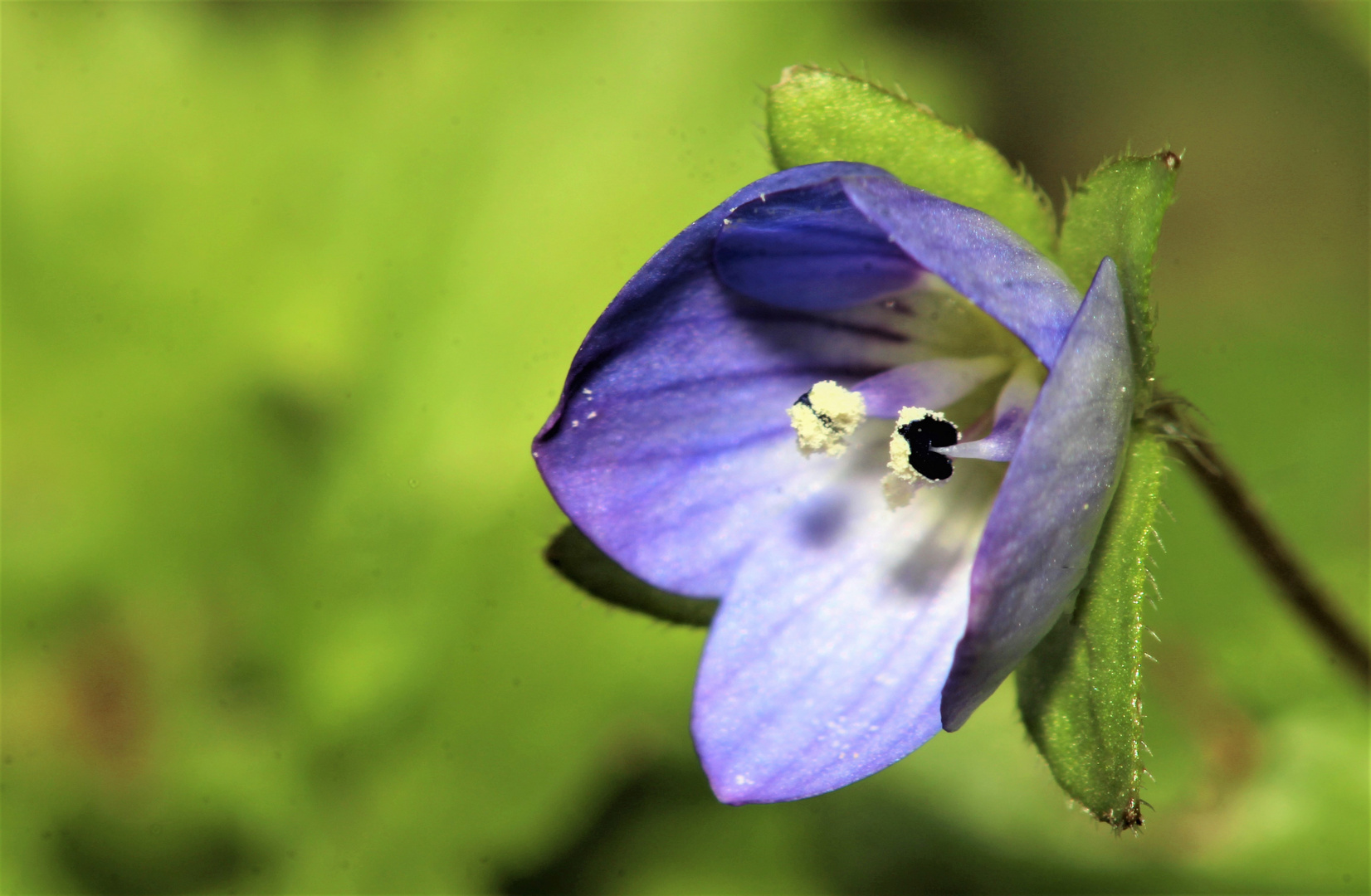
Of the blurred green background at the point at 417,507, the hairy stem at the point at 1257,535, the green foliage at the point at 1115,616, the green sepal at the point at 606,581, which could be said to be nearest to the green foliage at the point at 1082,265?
the green foliage at the point at 1115,616

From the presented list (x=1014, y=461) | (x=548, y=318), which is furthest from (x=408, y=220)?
(x=1014, y=461)

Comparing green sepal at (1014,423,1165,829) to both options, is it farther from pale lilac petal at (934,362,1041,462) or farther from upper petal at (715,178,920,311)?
upper petal at (715,178,920,311)

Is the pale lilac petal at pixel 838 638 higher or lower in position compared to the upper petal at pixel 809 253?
lower

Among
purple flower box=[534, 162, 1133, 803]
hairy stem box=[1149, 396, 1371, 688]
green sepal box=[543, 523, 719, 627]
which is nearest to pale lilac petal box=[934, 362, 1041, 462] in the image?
purple flower box=[534, 162, 1133, 803]

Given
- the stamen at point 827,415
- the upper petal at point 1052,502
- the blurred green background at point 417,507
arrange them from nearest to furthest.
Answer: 1. the upper petal at point 1052,502
2. the stamen at point 827,415
3. the blurred green background at point 417,507

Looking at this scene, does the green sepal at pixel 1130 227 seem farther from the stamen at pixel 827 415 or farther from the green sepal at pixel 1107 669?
the stamen at pixel 827 415

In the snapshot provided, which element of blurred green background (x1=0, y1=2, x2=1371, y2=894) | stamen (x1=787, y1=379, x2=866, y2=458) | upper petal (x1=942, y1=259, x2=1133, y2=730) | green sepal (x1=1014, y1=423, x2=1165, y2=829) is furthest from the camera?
blurred green background (x1=0, y1=2, x2=1371, y2=894)

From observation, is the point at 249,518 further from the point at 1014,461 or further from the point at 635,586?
the point at 1014,461
